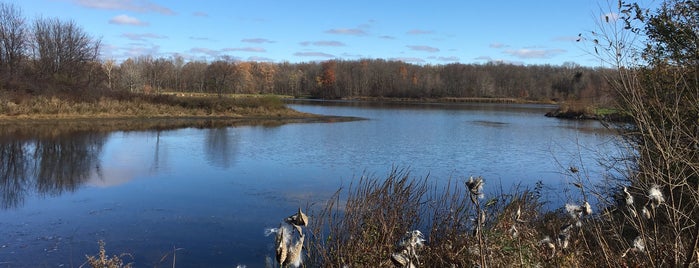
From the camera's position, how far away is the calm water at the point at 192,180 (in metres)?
6.96

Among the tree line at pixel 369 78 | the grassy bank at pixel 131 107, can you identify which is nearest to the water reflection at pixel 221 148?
the grassy bank at pixel 131 107

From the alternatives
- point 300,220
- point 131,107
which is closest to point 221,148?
point 300,220

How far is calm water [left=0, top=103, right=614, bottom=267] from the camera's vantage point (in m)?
6.96

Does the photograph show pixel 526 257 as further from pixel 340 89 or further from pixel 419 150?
pixel 340 89

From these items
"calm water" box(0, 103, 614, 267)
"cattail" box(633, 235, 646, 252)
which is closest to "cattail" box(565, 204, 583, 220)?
"calm water" box(0, 103, 614, 267)

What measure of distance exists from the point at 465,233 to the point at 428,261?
787 millimetres

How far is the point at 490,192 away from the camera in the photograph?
10391 mm

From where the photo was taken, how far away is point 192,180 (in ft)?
39.2

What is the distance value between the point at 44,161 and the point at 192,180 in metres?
5.11

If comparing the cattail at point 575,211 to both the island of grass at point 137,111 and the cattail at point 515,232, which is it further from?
the island of grass at point 137,111

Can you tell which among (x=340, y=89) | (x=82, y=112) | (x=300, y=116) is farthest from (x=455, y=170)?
(x=340, y=89)

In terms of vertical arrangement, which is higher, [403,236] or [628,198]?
[628,198]

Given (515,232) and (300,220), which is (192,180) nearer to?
(515,232)

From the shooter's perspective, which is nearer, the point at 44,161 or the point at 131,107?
the point at 44,161
